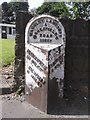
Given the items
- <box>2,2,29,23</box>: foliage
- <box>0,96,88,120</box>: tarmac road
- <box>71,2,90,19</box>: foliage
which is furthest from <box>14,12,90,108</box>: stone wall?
<box>71,2,90,19</box>: foliage

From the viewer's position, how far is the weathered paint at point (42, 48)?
18.1ft

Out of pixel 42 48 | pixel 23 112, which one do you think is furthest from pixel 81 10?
pixel 23 112

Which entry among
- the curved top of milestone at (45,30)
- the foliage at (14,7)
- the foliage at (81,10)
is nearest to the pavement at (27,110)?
the curved top of milestone at (45,30)

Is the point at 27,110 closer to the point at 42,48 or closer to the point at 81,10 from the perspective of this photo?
the point at 42,48

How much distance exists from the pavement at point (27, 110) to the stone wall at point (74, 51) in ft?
1.42

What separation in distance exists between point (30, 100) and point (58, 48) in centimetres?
111

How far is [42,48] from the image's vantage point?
5.47m

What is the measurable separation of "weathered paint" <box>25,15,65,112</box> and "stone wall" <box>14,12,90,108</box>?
20.8 inches

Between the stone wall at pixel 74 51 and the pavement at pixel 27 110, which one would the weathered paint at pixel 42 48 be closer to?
the pavement at pixel 27 110

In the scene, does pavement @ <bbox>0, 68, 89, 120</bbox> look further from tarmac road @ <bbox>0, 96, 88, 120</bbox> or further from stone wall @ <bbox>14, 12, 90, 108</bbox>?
stone wall @ <bbox>14, 12, 90, 108</bbox>

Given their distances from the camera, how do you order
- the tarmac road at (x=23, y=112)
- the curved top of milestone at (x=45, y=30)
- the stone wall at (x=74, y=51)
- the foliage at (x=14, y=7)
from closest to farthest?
the tarmac road at (x=23, y=112) < the curved top of milestone at (x=45, y=30) < the stone wall at (x=74, y=51) < the foliage at (x=14, y=7)

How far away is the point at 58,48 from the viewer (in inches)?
219

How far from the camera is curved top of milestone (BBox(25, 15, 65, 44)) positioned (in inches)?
222

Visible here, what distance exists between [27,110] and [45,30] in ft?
4.75
